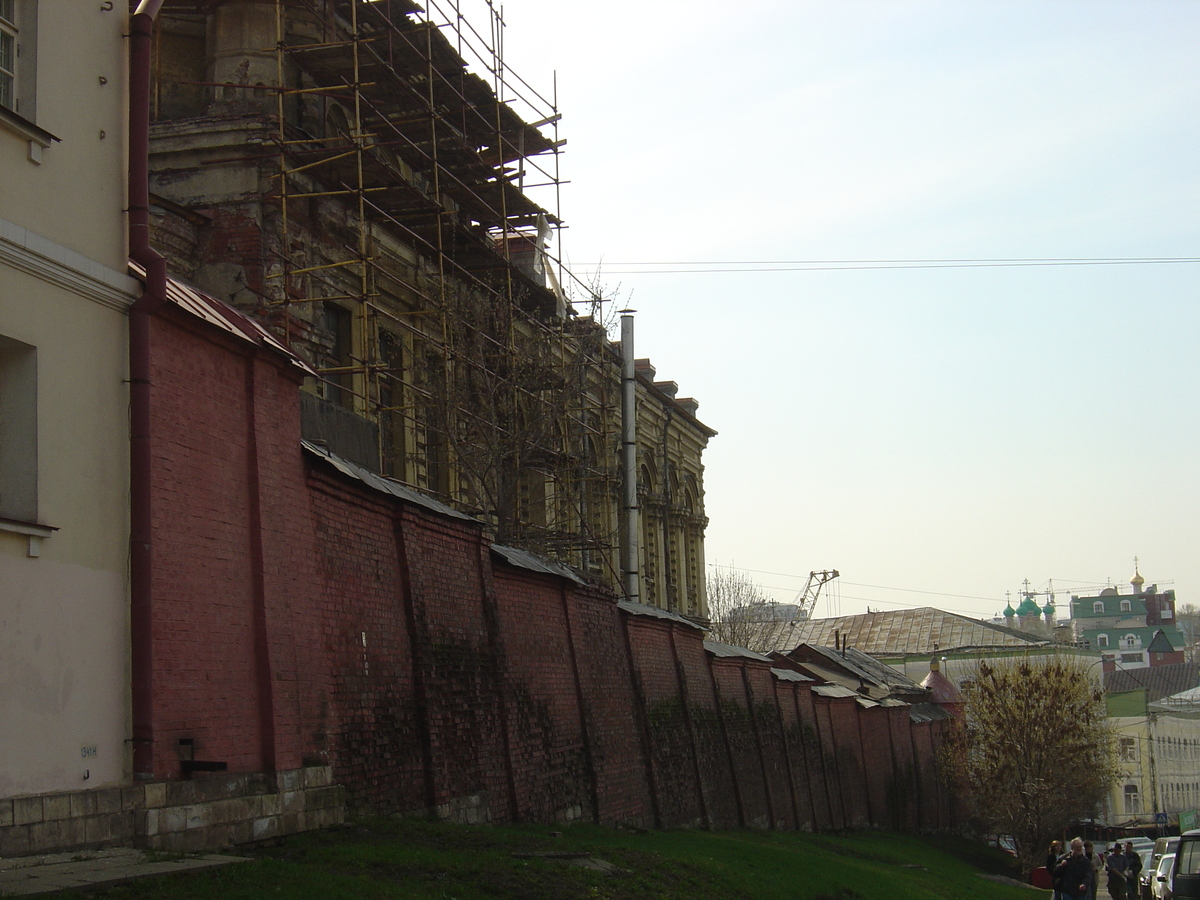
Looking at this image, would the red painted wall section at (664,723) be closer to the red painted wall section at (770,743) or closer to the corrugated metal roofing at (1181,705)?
the red painted wall section at (770,743)

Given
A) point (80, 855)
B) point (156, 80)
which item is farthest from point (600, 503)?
point (80, 855)

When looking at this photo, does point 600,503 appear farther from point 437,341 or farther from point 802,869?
point 802,869

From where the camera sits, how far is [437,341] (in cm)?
2503

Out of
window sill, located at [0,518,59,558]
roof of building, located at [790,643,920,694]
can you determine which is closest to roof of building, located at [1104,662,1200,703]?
roof of building, located at [790,643,920,694]

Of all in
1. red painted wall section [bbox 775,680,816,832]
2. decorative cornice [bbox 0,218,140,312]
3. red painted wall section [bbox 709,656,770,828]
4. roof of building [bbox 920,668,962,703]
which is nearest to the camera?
decorative cornice [bbox 0,218,140,312]

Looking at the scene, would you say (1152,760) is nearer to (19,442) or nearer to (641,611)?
(641,611)

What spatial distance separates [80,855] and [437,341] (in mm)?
17228

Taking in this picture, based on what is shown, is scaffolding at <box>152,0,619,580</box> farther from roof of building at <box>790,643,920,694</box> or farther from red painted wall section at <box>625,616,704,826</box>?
roof of building at <box>790,643,920,694</box>

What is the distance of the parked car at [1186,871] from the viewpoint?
66.7 feet

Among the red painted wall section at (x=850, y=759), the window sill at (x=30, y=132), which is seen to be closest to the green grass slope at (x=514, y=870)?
the window sill at (x=30, y=132)

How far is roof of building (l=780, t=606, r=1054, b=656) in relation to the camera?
8150cm

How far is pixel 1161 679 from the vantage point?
119 meters

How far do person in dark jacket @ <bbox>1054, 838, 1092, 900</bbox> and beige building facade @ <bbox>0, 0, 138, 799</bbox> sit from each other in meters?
13.1

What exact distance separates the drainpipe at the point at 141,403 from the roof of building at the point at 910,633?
240 ft
